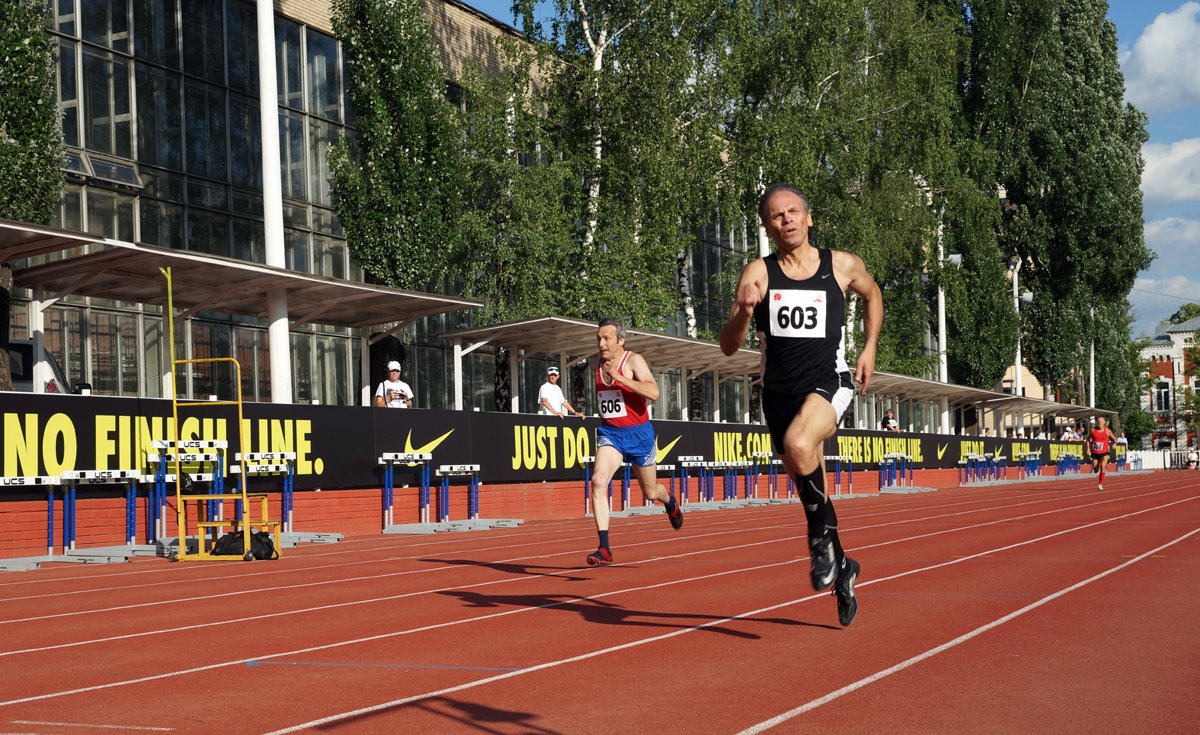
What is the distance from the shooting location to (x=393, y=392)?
19.7m

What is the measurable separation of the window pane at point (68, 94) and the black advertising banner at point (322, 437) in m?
10.3

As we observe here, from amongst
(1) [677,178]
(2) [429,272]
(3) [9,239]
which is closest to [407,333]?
(2) [429,272]

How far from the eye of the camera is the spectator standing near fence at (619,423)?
10.7 meters

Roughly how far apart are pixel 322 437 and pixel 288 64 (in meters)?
15.6

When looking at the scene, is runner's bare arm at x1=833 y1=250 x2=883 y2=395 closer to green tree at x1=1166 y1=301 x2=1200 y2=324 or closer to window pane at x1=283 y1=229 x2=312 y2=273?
window pane at x1=283 y1=229 x2=312 y2=273

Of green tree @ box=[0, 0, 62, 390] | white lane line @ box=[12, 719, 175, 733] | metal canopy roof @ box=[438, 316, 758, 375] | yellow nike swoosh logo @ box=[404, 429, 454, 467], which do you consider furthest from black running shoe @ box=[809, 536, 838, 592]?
green tree @ box=[0, 0, 62, 390]

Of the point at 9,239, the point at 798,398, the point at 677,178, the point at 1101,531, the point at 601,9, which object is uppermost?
the point at 601,9

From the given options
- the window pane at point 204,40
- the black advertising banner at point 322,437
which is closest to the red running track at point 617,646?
the black advertising banner at point 322,437

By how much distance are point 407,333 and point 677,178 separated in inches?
314

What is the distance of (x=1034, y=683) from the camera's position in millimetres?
5164

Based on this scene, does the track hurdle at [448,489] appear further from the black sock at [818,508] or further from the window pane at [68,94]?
the black sock at [818,508]

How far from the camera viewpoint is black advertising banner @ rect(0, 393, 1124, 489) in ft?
45.5

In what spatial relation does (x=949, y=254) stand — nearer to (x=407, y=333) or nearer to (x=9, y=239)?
(x=407, y=333)

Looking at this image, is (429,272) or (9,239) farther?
(429,272)
